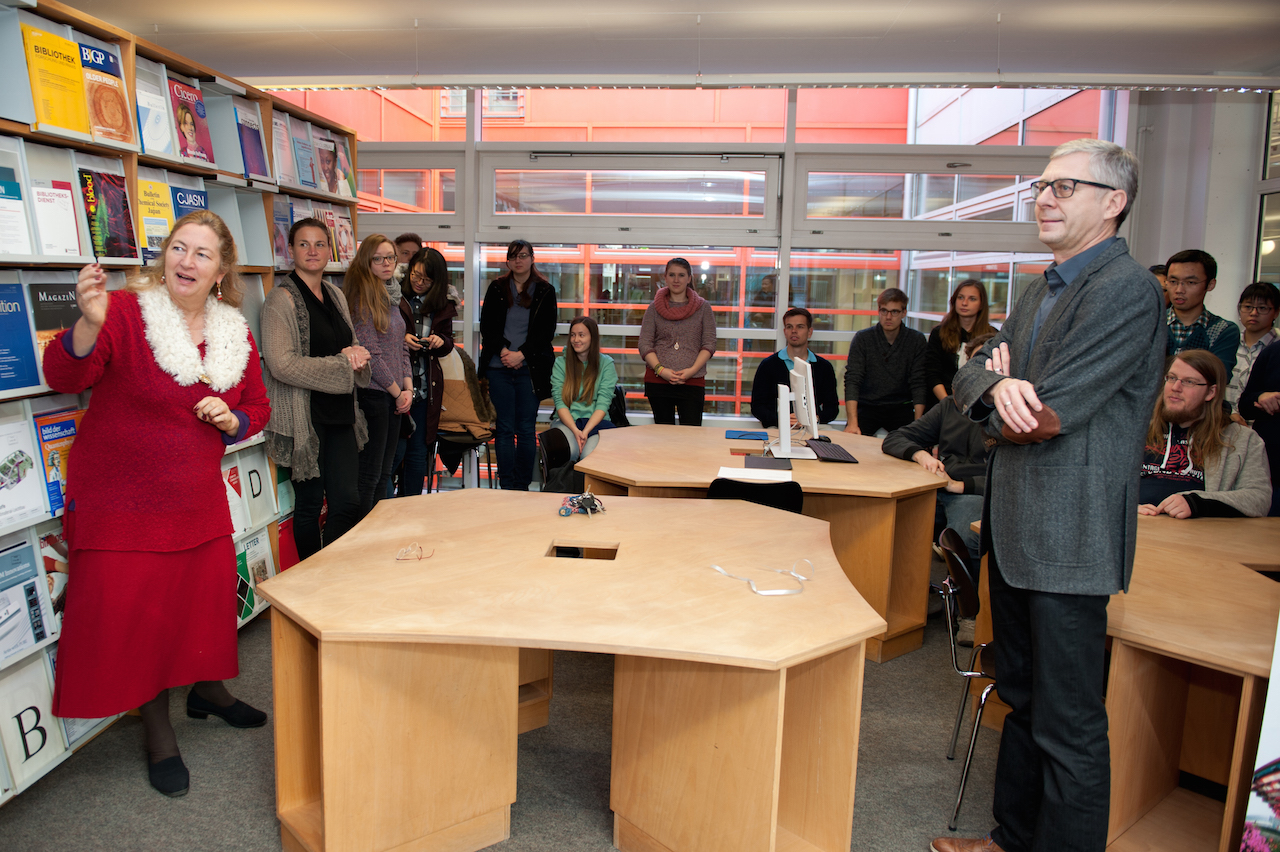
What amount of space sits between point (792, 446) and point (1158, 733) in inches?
80.7

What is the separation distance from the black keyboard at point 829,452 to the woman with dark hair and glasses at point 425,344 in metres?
2.11

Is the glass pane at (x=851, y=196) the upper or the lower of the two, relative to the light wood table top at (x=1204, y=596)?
upper

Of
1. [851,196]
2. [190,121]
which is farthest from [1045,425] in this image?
[851,196]

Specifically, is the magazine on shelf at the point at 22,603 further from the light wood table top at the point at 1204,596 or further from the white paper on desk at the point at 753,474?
the light wood table top at the point at 1204,596

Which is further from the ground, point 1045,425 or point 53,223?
point 53,223

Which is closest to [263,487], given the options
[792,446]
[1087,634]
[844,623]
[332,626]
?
[332,626]

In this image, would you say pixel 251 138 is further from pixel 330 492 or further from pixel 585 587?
pixel 585 587

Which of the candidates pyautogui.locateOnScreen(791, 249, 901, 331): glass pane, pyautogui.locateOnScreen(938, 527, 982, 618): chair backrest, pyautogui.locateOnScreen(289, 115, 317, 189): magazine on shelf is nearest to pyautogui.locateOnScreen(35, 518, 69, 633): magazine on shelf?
pyautogui.locateOnScreen(289, 115, 317, 189): magazine on shelf

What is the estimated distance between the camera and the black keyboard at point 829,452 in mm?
3699

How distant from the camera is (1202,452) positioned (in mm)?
2980

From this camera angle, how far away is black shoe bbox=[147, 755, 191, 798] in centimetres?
239

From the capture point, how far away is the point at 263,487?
140 inches

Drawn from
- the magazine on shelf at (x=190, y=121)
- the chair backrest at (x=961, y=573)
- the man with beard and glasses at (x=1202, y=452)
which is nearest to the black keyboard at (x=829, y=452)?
the man with beard and glasses at (x=1202, y=452)

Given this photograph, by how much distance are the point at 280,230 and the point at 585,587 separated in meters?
2.54
